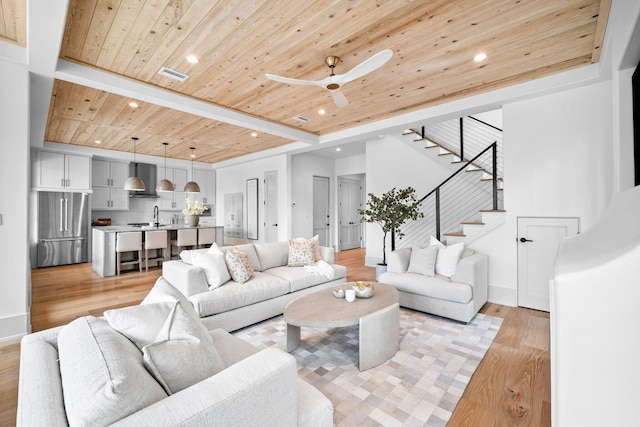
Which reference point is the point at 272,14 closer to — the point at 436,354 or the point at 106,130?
the point at 436,354

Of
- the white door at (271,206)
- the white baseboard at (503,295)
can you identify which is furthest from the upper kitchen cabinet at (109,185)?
the white baseboard at (503,295)

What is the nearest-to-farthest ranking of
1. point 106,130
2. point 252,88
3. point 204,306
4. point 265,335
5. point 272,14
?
point 272,14, point 204,306, point 265,335, point 252,88, point 106,130

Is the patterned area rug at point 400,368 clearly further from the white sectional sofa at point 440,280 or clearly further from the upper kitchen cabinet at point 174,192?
the upper kitchen cabinet at point 174,192

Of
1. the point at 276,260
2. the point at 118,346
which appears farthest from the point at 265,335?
the point at 118,346

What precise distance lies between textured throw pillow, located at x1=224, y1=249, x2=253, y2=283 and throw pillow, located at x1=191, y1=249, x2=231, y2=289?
0.05 metres

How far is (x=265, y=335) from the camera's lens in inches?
114

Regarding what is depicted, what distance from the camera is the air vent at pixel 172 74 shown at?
3113 millimetres

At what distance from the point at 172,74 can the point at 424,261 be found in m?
3.66

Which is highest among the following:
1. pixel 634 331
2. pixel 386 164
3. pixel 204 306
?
pixel 386 164

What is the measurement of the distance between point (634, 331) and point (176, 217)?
927 cm

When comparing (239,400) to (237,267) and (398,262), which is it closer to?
(237,267)

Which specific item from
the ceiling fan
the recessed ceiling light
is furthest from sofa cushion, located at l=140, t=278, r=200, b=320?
the recessed ceiling light

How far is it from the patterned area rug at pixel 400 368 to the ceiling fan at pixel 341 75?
238 cm

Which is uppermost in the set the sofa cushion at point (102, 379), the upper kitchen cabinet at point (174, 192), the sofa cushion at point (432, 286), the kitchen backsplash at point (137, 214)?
the upper kitchen cabinet at point (174, 192)
